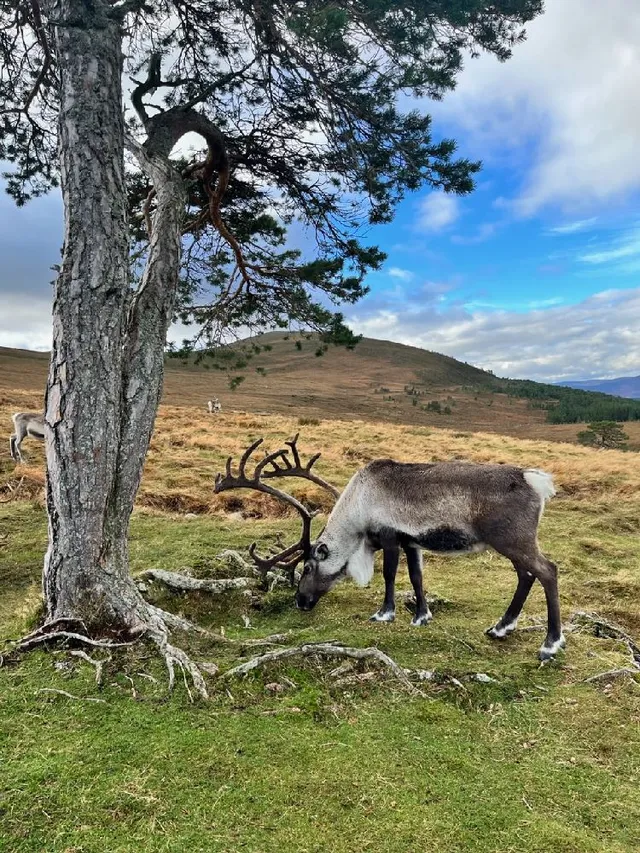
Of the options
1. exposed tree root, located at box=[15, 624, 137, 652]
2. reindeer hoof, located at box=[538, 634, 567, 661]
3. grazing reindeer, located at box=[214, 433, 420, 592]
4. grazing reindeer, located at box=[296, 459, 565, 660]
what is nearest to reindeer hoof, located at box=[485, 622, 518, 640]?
grazing reindeer, located at box=[296, 459, 565, 660]

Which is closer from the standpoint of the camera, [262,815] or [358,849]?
[358,849]

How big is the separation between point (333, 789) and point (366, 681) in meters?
1.39

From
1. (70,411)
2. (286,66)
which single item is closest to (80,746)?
(70,411)

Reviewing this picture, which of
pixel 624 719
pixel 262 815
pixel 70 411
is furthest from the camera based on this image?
pixel 70 411

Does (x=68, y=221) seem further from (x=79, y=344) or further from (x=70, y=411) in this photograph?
(x=70, y=411)

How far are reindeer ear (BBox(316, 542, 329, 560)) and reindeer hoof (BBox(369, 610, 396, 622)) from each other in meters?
1.04

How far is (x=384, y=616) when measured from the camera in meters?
6.96

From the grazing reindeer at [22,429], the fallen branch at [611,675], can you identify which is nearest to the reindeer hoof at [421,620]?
the fallen branch at [611,675]

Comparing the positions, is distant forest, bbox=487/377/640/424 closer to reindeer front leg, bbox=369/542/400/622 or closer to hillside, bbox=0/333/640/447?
hillside, bbox=0/333/640/447

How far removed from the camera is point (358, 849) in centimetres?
324

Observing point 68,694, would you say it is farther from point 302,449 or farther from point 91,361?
point 302,449

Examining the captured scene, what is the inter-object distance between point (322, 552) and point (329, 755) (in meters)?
3.57

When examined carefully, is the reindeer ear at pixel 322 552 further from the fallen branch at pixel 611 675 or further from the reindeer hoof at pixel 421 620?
the fallen branch at pixel 611 675

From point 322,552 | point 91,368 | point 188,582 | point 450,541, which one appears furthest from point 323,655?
point 91,368
